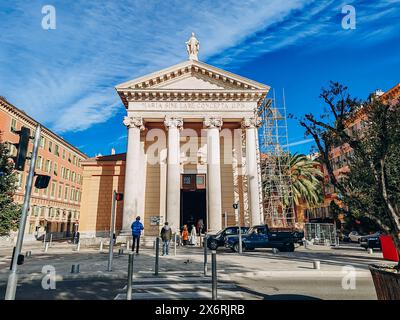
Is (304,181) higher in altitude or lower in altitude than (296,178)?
lower

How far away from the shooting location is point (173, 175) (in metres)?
24.3

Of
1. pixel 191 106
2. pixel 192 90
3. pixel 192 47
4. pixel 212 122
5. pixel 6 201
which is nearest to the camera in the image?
pixel 6 201

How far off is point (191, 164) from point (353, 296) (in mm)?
23193

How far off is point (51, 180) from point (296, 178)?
35.3 meters

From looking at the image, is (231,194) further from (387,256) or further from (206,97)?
(387,256)

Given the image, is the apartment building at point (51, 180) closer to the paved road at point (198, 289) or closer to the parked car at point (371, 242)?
the paved road at point (198, 289)

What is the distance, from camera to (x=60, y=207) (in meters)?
45.7

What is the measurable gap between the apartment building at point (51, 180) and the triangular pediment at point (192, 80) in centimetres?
1542

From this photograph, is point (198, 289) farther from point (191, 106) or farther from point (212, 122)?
point (191, 106)

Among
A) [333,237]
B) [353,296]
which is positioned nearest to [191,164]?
[333,237]

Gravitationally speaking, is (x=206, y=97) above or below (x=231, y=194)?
above

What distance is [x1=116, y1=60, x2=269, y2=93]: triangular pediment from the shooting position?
26.2 meters

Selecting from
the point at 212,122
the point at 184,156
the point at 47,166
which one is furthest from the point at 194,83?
the point at 47,166
